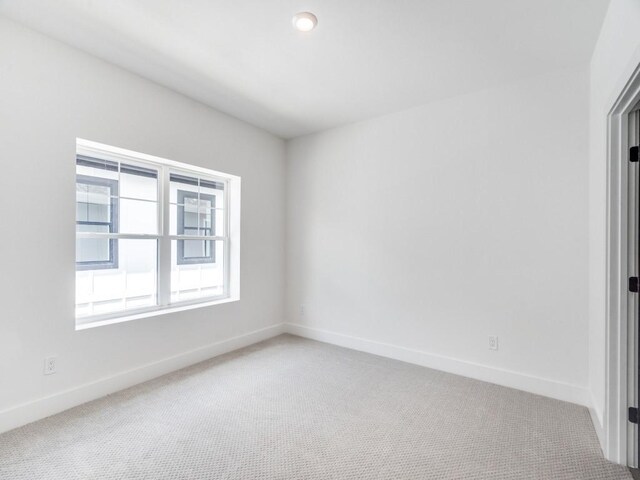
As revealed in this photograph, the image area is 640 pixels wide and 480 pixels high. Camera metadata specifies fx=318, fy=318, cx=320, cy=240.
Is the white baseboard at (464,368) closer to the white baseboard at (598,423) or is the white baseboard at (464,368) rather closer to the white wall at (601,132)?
the white baseboard at (598,423)

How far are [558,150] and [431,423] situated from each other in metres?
2.34

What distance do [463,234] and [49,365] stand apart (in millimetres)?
3507

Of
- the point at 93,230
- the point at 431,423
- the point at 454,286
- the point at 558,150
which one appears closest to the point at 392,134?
the point at 558,150

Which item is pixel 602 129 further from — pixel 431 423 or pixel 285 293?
pixel 285 293

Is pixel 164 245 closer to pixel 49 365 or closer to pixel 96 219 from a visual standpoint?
pixel 96 219

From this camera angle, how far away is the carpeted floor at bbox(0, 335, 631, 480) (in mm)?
1738

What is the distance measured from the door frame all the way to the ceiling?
814mm

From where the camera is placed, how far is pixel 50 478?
166 centimetres

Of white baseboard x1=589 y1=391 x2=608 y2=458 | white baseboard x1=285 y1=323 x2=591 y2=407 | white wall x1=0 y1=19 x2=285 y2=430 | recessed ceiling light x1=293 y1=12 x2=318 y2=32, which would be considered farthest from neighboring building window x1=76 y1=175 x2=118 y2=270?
white baseboard x1=589 y1=391 x2=608 y2=458

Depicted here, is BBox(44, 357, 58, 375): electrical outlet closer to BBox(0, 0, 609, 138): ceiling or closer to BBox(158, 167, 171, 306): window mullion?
BBox(158, 167, 171, 306): window mullion

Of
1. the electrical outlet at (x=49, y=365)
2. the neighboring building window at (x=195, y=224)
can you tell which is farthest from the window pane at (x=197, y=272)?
the electrical outlet at (x=49, y=365)

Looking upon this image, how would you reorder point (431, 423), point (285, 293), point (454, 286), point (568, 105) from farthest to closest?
point (285, 293)
point (454, 286)
point (568, 105)
point (431, 423)

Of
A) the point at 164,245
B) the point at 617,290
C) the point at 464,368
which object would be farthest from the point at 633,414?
the point at 164,245

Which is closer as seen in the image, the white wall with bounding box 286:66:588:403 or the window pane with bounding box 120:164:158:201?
the white wall with bounding box 286:66:588:403
